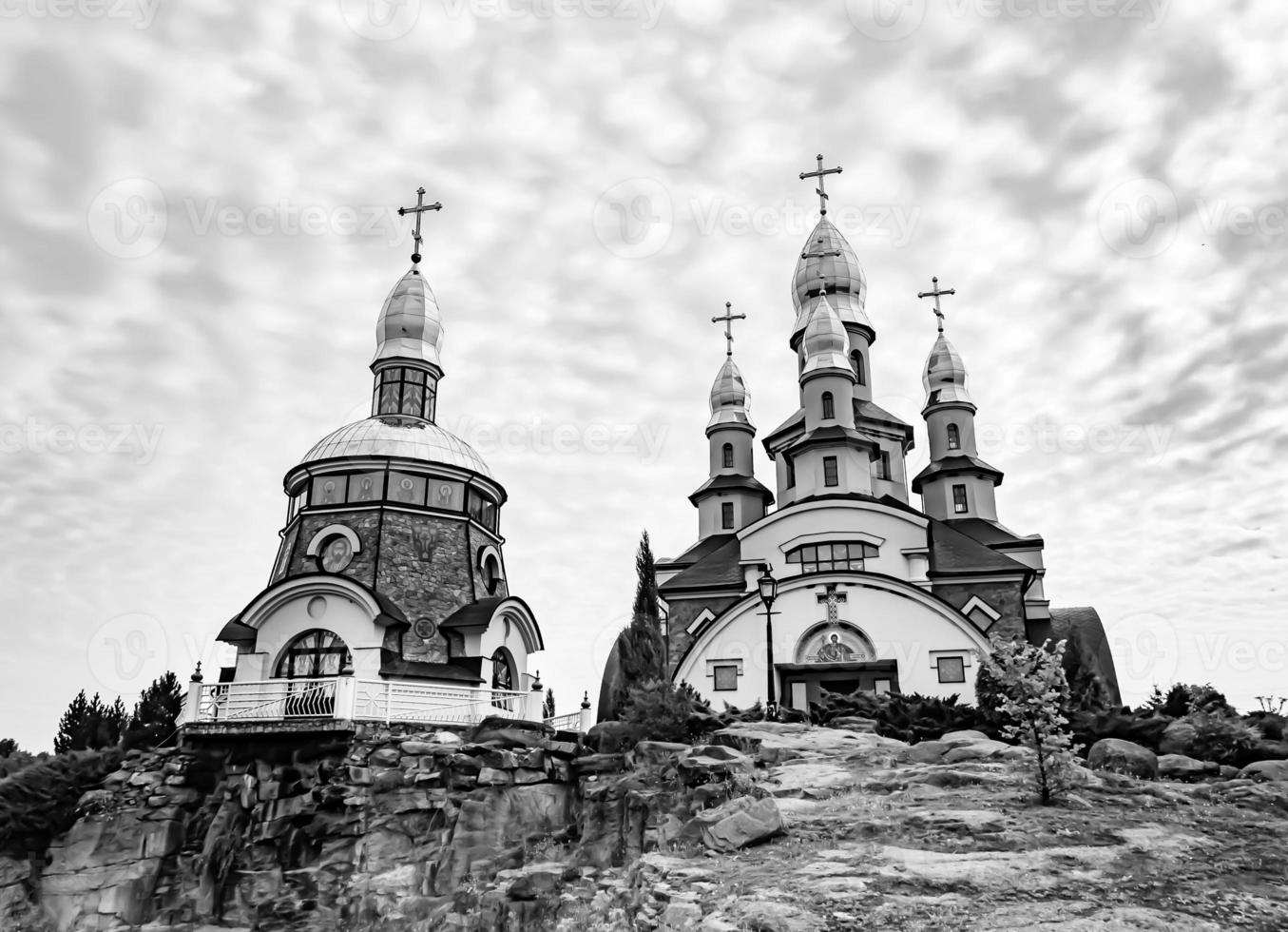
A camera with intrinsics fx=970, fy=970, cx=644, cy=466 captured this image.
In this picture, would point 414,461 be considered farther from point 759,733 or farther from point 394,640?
point 759,733

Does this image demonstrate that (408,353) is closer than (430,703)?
No

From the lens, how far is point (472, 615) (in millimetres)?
23547

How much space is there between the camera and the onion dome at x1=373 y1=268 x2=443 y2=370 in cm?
2855

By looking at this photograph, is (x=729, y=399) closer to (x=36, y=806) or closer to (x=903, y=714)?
(x=903, y=714)

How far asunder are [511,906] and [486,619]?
9.46m

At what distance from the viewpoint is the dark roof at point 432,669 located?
72.6ft

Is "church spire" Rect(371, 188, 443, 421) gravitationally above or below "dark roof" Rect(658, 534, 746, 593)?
above

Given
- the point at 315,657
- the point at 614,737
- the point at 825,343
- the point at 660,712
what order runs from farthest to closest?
the point at 825,343 → the point at 315,657 → the point at 614,737 → the point at 660,712

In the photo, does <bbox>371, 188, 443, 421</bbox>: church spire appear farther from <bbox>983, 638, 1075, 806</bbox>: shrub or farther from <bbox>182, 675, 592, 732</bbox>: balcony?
<bbox>983, 638, 1075, 806</bbox>: shrub

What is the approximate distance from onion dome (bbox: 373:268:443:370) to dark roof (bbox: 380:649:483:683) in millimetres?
9604

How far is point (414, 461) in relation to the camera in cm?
2538

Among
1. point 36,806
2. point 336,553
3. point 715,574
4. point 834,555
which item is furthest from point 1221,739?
point 36,806

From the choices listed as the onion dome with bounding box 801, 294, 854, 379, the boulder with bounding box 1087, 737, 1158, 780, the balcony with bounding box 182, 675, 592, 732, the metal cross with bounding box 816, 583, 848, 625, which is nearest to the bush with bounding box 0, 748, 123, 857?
the balcony with bounding box 182, 675, 592, 732

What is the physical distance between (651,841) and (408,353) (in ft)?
59.0
